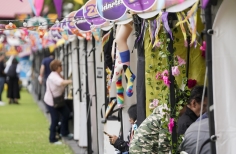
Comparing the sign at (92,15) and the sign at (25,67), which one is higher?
the sign at (92,15)

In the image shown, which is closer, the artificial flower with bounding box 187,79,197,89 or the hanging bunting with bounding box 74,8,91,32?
the artificial flower with bounding box 187,79,197,89

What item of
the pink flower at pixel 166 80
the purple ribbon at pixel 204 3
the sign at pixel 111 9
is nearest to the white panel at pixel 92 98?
the sign at pixel 111 9

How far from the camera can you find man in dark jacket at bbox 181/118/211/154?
670 centimetres

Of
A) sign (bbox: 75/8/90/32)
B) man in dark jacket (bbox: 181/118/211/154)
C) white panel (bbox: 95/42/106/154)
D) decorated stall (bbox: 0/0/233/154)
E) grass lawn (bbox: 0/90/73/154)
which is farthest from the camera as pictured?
grass lawn (bbox: 0/90/73/154)

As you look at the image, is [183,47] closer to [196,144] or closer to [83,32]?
[196,144]

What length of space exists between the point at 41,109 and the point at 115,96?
602 inches

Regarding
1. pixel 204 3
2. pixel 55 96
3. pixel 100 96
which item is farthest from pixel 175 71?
pixel 55 96

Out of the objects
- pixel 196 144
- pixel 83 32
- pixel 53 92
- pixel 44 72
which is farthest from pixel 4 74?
pixel 196 144

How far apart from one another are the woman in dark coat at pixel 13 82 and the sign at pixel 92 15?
18075 millimetres

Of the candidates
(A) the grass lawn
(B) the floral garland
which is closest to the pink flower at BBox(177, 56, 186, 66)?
(B) the floral garland

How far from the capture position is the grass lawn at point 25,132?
1412cm

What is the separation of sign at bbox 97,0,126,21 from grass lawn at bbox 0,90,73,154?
5.22 metres

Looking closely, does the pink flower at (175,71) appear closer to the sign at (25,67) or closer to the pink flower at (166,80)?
the pink flower at (166,80)

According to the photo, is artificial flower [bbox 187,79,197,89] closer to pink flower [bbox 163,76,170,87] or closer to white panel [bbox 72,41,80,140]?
pink flower [bbox 163,76,170,87]
